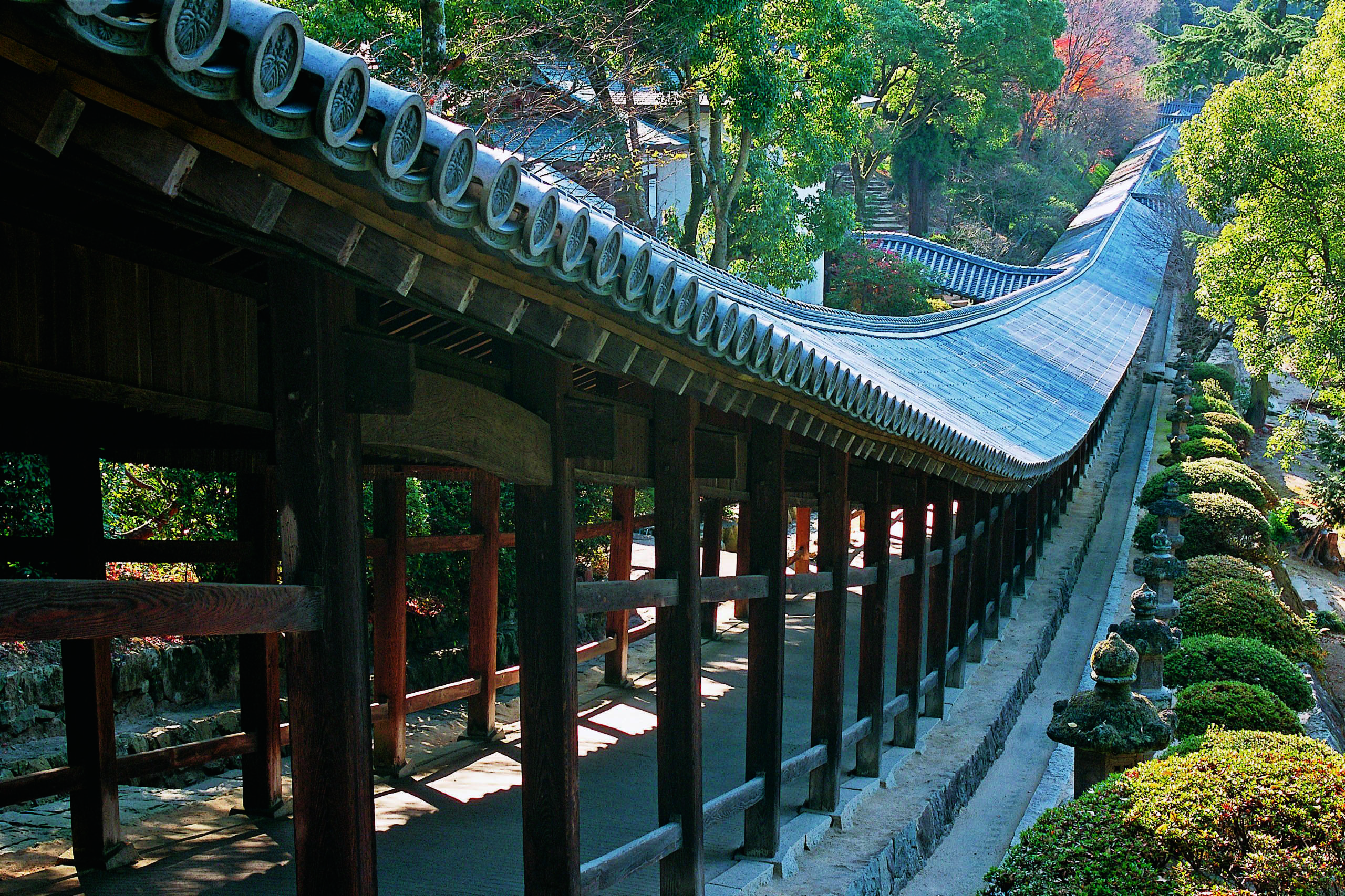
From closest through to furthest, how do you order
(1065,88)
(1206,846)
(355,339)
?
(355,339), (1206,846), (1065,88)

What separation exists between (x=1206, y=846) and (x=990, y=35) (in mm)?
29610

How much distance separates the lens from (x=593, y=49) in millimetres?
12383

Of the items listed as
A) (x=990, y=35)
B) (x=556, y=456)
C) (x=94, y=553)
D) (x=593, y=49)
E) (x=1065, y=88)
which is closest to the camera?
(x=556, y=456)

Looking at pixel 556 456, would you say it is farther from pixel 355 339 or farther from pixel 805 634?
pixel 805 634

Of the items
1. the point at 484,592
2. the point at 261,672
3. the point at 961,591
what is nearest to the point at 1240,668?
the point at 961,591

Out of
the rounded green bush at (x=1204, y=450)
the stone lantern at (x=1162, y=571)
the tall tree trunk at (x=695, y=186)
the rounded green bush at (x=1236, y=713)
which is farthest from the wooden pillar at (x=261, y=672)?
the rounded green bush at (x=1204, y=450)

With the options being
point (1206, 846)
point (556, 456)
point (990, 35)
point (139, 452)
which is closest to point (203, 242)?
point (556, 456)

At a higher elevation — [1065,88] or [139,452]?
[1065,88]

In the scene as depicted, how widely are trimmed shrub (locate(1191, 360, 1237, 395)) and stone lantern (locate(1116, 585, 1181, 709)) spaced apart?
73.3 ft

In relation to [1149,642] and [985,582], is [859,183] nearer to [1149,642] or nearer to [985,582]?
[985,582]

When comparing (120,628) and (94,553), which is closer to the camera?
(120,628)

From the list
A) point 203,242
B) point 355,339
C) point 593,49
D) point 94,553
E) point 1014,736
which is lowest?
point 1014,736

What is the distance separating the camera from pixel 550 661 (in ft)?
13.7

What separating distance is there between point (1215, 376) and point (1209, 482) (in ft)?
48.2
